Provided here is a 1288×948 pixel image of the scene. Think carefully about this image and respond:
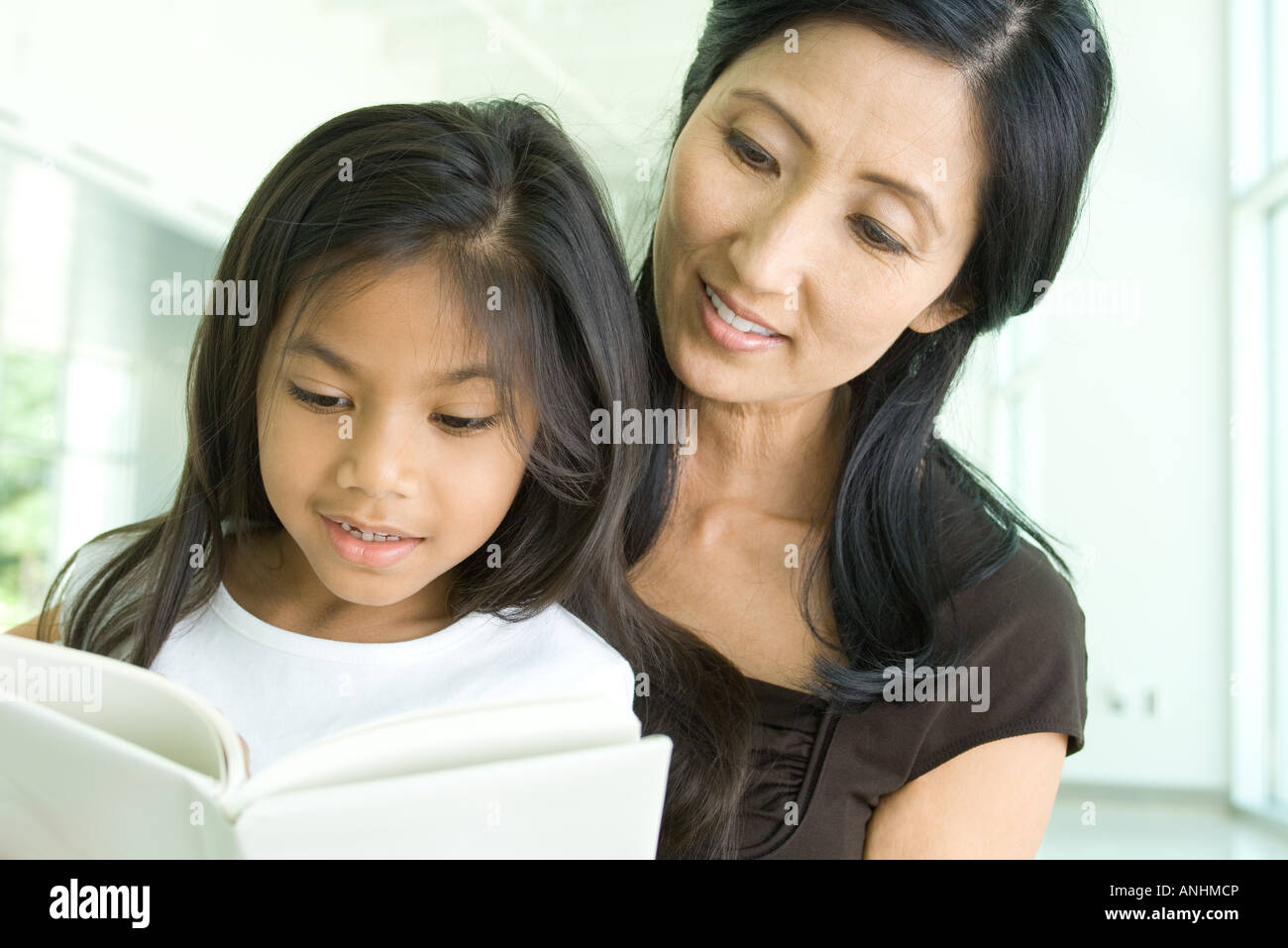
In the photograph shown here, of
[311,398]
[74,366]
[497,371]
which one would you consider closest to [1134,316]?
[497,371]

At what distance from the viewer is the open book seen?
0.60m

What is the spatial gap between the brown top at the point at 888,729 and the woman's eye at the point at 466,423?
1.26ft

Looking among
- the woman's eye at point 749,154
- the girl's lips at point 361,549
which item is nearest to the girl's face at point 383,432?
the girl's lips at point 361,549

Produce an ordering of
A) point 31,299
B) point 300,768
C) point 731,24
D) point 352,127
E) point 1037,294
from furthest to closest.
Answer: point 31,299, point 1037,294, point 731,24, point 352,127, point 300,768

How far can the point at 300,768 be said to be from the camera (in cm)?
62

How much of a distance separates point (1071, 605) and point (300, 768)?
890mm

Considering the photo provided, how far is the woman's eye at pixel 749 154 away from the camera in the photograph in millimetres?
1114

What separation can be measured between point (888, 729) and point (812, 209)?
1.68 feet

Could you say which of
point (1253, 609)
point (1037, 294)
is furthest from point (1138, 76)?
point (1037, 294)

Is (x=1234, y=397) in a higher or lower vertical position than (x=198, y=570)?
higher

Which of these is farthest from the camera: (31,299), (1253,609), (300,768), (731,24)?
(31,299)

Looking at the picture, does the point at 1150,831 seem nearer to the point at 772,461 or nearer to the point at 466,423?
the point at 772,461
